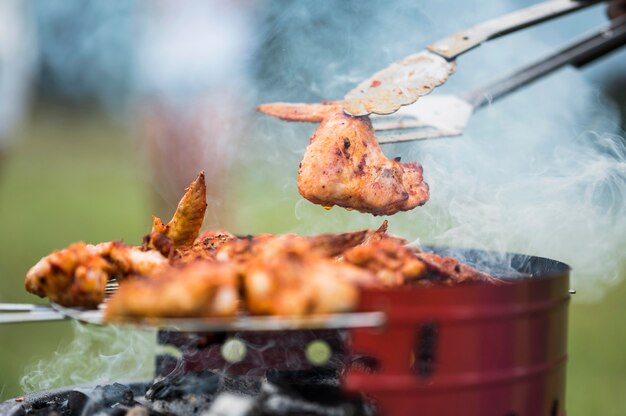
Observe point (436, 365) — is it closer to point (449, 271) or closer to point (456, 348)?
point (456, 348)

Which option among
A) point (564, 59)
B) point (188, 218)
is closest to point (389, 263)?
point (188, 218)

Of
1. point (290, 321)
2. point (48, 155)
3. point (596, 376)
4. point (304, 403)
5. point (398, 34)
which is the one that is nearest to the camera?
point (290, 321)

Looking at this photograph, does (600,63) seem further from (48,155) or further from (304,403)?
(48,155)

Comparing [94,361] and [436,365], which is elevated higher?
[436,365]

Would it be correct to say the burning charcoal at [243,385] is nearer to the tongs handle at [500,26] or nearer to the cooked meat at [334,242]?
the cooked meat at [334,242]

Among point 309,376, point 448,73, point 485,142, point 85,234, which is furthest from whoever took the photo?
point 85,234

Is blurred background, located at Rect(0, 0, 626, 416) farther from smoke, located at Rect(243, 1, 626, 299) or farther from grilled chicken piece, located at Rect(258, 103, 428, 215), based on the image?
grilled chicken piece, located at Rect(258, 103, 428, 215)

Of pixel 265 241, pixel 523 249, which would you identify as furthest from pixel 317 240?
pixel 523 249
